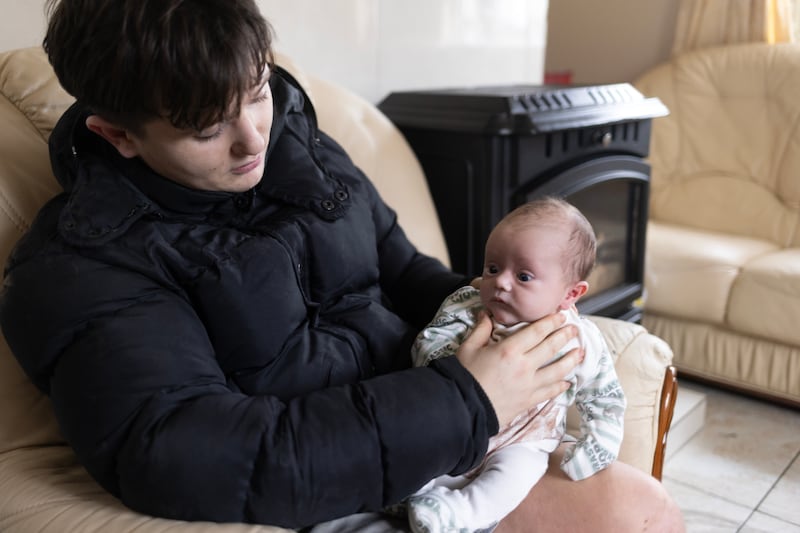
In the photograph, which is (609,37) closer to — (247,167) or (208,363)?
(247,167)

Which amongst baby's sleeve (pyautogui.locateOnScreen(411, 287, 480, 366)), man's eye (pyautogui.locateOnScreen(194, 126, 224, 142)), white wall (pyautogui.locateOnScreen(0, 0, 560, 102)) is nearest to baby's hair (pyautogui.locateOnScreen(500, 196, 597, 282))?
baby's sleeve (pyautogui.locateOnScreen(411, 287, 480, 366))

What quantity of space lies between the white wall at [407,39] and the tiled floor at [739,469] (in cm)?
124

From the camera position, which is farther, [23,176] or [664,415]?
[664,415]

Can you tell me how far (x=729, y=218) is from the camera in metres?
2.88

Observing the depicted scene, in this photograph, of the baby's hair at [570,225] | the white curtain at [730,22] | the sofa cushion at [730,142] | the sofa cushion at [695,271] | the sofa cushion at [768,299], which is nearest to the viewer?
the baby's hair at [570,225]

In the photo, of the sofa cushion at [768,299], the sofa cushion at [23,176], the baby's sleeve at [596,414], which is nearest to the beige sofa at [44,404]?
the sofa cushion at [23,176]

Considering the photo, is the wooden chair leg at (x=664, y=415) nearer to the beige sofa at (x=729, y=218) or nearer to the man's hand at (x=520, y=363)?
the man's hand at (x=520, y=363)

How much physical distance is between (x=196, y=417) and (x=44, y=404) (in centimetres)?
38

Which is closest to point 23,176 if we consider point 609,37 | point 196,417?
point 196,417

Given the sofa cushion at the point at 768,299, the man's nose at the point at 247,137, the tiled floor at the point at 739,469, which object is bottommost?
the tiled floor at the point at 739,469

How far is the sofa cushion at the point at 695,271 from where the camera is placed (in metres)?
2.49

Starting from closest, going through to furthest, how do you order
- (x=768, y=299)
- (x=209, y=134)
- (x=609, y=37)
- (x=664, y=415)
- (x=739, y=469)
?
(x=209, y=134) < (x=664, y=415) < (x=739, y=469) < (x=768, y=299) < (x=609, y=37)

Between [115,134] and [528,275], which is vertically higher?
[115,134]

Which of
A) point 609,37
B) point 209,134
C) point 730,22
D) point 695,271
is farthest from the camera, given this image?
point 609,37
